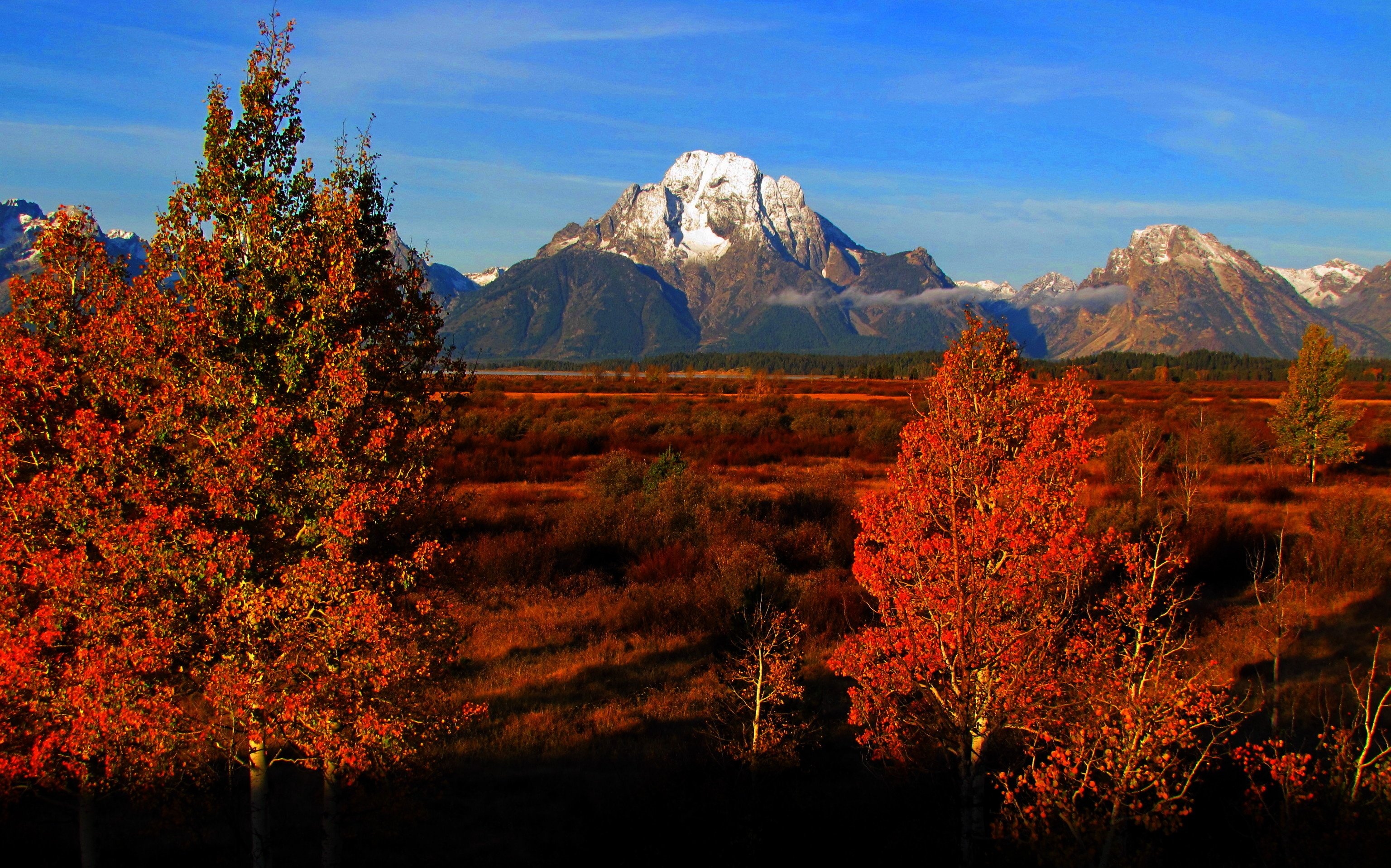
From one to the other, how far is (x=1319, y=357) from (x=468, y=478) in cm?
4109

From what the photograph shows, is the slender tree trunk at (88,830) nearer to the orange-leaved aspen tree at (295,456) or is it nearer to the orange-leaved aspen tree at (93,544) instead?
the orange-leaved aspen tree at (93,544)

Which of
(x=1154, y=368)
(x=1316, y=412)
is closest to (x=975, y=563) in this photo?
(x=1316, y=412)

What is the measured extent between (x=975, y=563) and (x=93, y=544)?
910 cm

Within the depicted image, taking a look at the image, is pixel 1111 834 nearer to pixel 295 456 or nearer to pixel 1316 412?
pixel 295 456

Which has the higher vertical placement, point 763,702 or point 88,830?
point 763,702

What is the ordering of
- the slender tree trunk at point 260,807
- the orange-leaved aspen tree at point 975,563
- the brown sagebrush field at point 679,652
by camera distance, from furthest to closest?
the brown sagebrush field at point 679,652, the orange-leaved aspen tree at point 975,563, the slender tree trunk at point 260,807

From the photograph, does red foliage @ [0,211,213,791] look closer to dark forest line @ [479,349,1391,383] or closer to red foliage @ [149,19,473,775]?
red foliage @ [149,19,473,775]

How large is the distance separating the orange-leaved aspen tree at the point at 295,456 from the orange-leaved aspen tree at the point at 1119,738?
6137 millimetres

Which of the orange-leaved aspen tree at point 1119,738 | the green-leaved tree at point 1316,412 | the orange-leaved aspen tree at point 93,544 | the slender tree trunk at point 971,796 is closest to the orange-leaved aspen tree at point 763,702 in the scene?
the slender tree trunk at point 971,796

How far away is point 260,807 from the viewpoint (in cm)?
798

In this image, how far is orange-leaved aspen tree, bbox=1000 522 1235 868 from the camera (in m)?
6.84

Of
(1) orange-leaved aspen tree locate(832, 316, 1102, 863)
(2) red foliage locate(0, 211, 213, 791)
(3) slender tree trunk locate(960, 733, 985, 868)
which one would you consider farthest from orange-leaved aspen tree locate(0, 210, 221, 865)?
(3) slender tree trunk locate(960, 733, 985, 868)

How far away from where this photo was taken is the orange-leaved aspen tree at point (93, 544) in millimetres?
6770

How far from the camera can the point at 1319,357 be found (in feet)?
122
